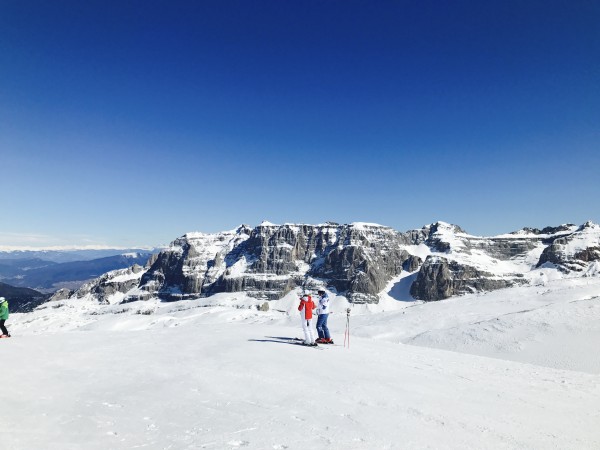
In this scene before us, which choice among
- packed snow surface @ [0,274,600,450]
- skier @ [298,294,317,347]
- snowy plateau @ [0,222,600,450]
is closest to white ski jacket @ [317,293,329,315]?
skier @ [298,294,317,347]

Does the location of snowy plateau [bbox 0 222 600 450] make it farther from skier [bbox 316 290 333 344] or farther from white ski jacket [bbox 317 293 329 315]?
white ski jacket [bbox 317 293 329 315]

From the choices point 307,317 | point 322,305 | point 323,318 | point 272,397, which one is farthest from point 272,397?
point 323,318

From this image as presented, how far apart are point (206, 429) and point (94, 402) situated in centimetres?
324

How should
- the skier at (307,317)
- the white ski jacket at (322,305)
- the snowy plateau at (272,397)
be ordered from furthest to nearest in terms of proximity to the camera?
1. the white ski jacket at (322,305)
2. the skier at (307,317)
3. the snowy plateau at (272,397)

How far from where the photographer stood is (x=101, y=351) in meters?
15.4

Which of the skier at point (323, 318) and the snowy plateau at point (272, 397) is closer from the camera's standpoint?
the snowy plateau at point (272, 397)

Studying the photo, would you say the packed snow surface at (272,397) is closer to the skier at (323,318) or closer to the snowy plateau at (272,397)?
the snowy plateau at (272,397)

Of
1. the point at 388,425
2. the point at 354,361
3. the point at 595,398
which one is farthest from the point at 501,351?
the point at 388,425

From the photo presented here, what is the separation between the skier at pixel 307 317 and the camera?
18594mm

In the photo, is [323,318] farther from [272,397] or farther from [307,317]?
[272,397]

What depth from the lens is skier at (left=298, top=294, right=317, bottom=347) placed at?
61.0ft

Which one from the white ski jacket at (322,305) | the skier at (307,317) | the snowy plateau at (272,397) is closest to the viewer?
the snowy plateau at (272,397)

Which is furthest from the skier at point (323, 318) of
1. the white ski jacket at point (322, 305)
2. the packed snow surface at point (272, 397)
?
the packed snow surface at point (272, 397)

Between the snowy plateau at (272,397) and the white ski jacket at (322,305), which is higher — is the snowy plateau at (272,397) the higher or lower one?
the lower one
